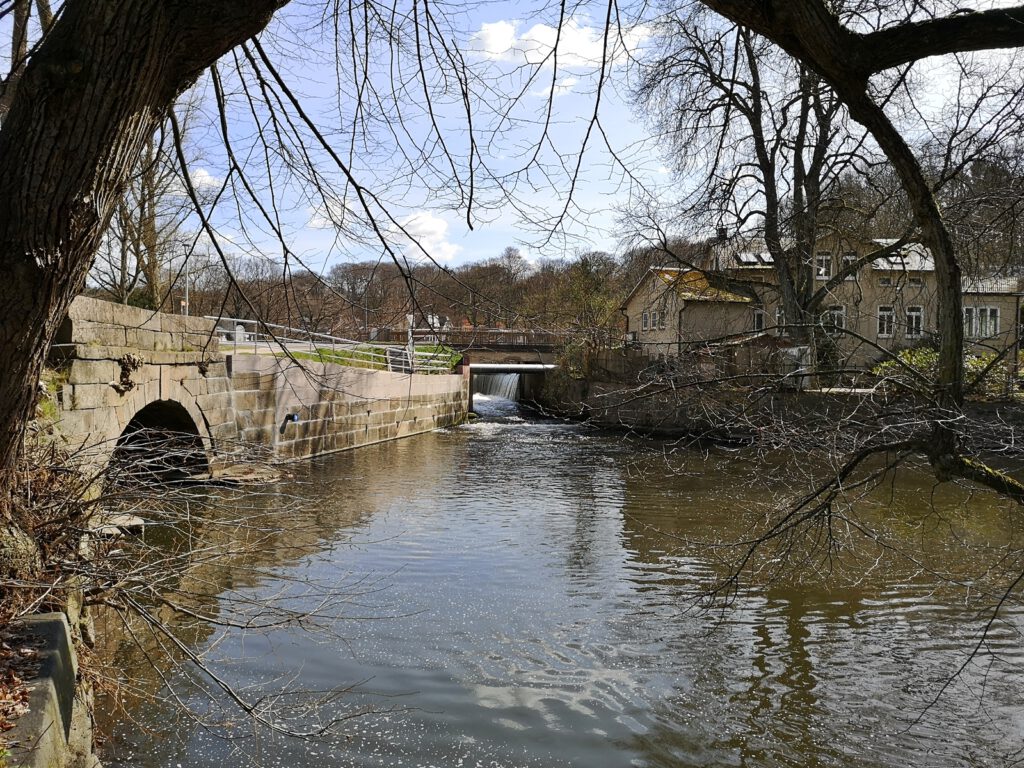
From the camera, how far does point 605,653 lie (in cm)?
648

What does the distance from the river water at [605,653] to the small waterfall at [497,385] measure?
2961cm

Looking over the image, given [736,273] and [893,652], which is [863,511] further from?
[736,273]

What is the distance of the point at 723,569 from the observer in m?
8.83

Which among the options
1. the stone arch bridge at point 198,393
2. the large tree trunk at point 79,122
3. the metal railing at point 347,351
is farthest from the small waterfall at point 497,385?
the large tree trunk at point 79,122

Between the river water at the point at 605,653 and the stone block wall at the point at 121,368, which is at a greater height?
the stone block wall at the point at 121,368

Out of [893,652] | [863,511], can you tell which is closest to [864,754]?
→ [893,652]

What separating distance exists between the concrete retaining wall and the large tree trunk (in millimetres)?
7969

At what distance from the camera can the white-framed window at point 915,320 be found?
526cm

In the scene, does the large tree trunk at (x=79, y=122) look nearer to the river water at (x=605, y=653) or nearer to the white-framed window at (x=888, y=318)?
the river water at (x=605, y=653)

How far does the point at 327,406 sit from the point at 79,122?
16.9 metres

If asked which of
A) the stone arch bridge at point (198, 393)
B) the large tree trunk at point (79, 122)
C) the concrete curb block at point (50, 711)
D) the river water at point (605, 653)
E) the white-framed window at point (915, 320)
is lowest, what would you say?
the river water at point (605, 653)

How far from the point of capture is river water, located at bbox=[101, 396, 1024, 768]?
5008 mm

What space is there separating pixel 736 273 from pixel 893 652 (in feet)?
38.9

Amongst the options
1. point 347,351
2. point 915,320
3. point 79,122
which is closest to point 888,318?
point 915,320
